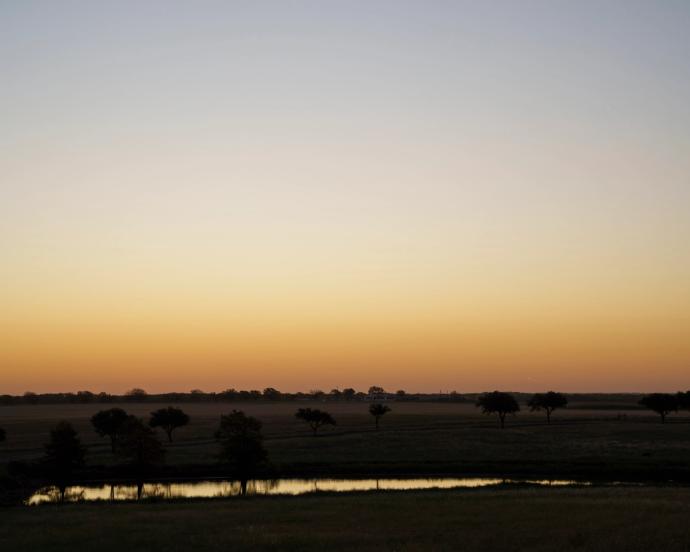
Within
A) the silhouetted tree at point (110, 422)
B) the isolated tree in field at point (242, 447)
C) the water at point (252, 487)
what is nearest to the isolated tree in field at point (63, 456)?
the water at point (252, 487)

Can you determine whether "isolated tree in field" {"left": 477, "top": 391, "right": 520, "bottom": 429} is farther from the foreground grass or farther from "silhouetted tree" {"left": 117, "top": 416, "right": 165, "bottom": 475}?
the foreground grass

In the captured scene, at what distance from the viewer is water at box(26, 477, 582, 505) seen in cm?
6400

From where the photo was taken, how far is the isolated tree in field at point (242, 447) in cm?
7388

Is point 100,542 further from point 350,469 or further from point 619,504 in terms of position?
point 350,469

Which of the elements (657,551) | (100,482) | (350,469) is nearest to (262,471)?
(350,469)

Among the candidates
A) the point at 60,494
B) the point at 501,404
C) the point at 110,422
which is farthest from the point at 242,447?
the point at 501,404

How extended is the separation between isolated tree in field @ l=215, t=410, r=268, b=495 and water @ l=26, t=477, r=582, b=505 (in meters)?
1.66

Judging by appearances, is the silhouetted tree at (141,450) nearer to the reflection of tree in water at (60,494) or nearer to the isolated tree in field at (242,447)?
the reflection of tree in water at (60,494)

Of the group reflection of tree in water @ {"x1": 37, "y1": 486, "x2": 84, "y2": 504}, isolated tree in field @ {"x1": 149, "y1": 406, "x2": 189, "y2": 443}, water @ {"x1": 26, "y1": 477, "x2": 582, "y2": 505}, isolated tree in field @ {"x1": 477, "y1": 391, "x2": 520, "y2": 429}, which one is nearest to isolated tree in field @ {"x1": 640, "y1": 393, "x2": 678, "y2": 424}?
isolated tree in field @ {"x1": 477, "y1": 391, "x2": 520, "y2": 429}

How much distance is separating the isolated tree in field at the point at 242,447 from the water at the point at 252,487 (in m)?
1.66

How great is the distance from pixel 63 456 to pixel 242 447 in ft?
65.2

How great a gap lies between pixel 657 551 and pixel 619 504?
13.2 metres

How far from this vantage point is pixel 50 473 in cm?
7850

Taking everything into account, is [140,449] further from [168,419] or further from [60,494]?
[168,419]
